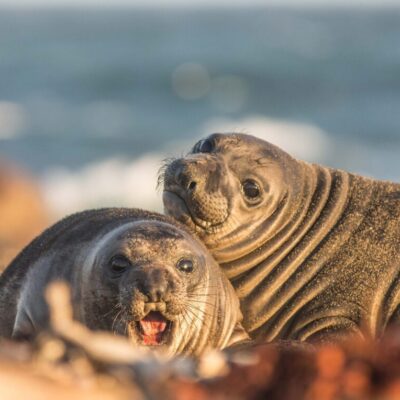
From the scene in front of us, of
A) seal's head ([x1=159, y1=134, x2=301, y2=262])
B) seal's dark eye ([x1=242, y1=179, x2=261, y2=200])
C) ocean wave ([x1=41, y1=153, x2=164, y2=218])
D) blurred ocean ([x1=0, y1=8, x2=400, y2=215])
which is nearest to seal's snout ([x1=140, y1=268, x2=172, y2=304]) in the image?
seal's head ([x1=159, y1=134, x2=301, y2=262])

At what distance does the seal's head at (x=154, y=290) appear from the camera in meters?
7.25

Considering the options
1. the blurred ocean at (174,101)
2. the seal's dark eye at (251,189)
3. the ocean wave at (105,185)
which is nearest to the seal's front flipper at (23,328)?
the seal's dark eye at (251,189)

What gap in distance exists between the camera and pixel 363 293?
8.91 meters

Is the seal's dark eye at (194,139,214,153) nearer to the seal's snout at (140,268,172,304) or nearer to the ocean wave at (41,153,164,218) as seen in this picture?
the seal's snout at (140,268,172,304)

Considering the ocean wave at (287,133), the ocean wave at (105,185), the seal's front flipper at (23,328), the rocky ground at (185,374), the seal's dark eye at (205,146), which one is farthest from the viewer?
the ocean wave at (287,133)

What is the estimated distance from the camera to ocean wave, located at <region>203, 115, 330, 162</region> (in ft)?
110

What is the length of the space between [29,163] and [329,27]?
143ft

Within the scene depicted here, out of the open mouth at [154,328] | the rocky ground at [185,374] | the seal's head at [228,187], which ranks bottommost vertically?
the rocky ground at [185,374]

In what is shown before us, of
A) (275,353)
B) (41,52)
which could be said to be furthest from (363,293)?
(41,52)

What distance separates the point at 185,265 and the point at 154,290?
55cm

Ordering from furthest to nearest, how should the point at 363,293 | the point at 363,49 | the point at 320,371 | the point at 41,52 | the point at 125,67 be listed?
the point at 41,52
the point at 363,49
the point at 125,67
the point at 363,293
the point at 320,371

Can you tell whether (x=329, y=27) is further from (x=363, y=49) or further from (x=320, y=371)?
(x=320, y=371)

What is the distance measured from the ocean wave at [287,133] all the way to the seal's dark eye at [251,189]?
23041 mm

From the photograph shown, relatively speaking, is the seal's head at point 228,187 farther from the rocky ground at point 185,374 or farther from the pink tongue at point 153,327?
the rocky ground at point 185,374
